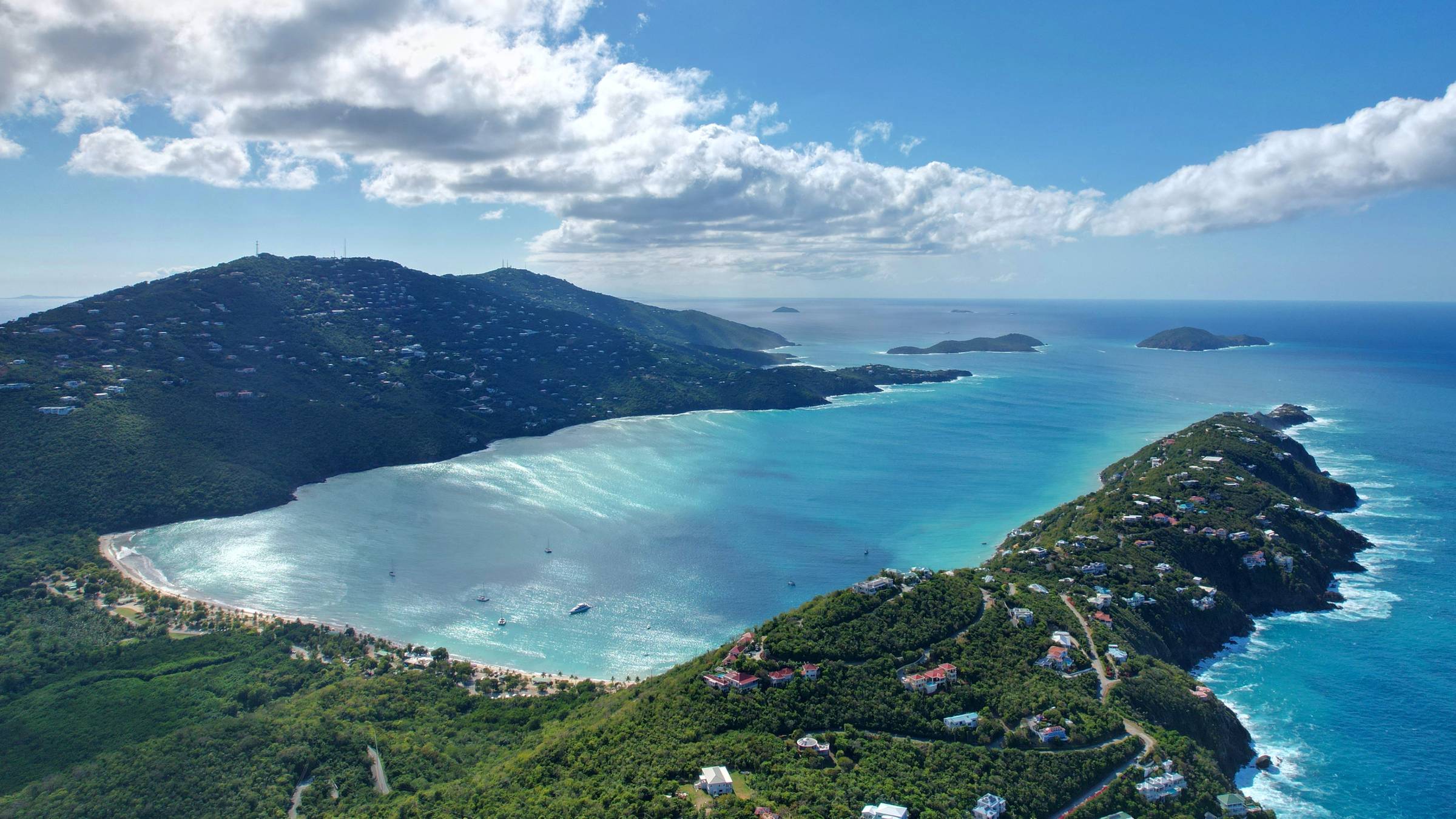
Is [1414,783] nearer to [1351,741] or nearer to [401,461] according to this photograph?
[1351,741]

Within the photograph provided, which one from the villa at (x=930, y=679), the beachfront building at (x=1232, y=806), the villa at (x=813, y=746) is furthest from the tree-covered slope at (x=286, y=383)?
the beachfront building at (x=1232, y=806)

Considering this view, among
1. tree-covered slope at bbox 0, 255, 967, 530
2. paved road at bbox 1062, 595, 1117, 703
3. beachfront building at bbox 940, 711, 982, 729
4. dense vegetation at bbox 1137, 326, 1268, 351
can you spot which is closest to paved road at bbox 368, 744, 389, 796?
beachfront building at bbox 940, 711, 982, 729

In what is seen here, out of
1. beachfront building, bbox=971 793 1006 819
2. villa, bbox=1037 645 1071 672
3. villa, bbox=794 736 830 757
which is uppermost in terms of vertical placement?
villa, bbox=1037 645 1071 672

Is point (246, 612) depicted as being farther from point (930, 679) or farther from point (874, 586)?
point (930, 679)

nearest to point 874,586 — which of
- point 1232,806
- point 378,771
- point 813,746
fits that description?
point 813,746

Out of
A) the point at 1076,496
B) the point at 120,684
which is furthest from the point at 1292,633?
the point at 120,684

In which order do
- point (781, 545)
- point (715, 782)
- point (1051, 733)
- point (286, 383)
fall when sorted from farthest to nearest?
point (286, 383) → point (781, 545) → point (1051, 733) → point (715, 782)

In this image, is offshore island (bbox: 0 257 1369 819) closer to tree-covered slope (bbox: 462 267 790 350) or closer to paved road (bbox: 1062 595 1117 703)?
paved road (bbox: 1062 595 1117 703)
